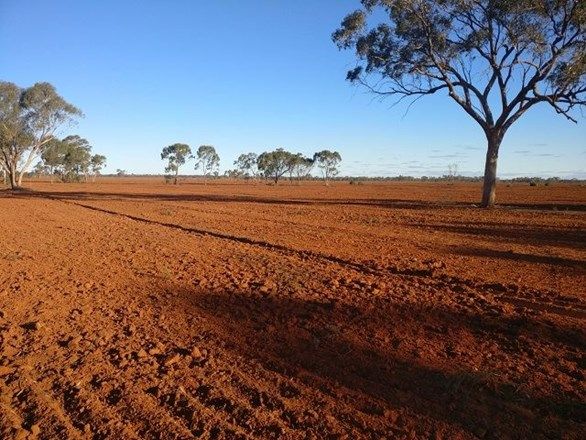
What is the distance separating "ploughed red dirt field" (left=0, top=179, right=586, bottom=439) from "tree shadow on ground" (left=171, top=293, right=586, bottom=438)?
0.02m

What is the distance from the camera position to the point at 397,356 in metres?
4.23

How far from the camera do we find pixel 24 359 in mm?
4160

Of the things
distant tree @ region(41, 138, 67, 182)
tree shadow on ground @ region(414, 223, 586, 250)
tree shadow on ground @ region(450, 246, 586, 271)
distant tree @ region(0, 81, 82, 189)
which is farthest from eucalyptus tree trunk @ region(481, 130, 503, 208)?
distant tree @ region(41, 138, 67, 182)

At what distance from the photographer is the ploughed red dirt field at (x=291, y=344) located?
3199mm

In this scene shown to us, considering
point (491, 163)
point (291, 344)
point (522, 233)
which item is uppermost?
point (491, 163)

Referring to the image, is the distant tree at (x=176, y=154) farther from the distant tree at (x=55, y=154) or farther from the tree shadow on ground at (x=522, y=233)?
A: the tree shadow on ground at (x=522, y=233)

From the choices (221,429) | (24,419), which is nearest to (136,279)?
(24,419)

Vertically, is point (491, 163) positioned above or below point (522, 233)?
above

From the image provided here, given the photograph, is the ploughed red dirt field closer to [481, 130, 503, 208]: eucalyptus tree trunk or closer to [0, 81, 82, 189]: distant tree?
[481, 130, 503, 208]: eucalyptus tree trunk

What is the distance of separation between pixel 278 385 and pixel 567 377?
2.52 m

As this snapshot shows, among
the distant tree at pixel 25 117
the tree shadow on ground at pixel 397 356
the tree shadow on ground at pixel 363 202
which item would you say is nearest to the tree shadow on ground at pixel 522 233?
the tree shadow on ground at pixel 397 356

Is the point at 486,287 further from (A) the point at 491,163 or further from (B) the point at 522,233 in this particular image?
(A) the point at 491,163

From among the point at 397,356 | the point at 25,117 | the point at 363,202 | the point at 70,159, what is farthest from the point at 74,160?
the point at 397,356

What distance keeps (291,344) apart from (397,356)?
3.45ft
